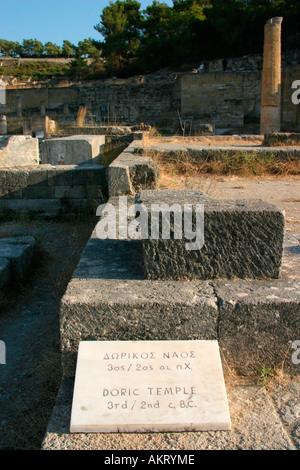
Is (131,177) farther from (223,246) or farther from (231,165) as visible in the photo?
(231,165)

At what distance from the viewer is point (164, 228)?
2.25m

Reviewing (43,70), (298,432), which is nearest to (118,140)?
(298,432)

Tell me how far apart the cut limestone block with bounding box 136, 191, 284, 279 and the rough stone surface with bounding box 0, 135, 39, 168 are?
5.87 meters

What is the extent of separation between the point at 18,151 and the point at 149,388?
669cm

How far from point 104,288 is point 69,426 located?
27.4 inches

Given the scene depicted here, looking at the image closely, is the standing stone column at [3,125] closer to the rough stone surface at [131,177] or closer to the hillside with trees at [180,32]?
the hillside with trees at [180,32]

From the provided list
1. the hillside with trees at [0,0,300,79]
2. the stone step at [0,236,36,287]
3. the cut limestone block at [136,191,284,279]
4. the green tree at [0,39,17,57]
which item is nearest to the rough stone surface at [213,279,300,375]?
the cut limestone block at [136,191,284,279]

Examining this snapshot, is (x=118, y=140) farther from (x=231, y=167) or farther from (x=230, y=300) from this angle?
(x=230, y=300)

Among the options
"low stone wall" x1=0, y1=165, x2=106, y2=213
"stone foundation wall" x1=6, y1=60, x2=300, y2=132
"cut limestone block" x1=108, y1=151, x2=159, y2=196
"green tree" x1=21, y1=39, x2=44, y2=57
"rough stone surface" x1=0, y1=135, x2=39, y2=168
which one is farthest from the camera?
"green tree" x1=21, y1=39, x2=44, y2=57

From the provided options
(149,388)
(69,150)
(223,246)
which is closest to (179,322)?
(149,388)

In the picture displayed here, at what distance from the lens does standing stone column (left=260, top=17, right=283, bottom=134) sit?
16.4 m

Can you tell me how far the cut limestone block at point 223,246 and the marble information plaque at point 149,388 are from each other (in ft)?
1.34

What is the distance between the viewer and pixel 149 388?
1.91 m

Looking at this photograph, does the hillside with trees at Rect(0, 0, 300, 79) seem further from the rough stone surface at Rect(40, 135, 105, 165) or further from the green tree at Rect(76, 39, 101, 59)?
the rough stone surface at Rect(40, 135, 105, 165)
